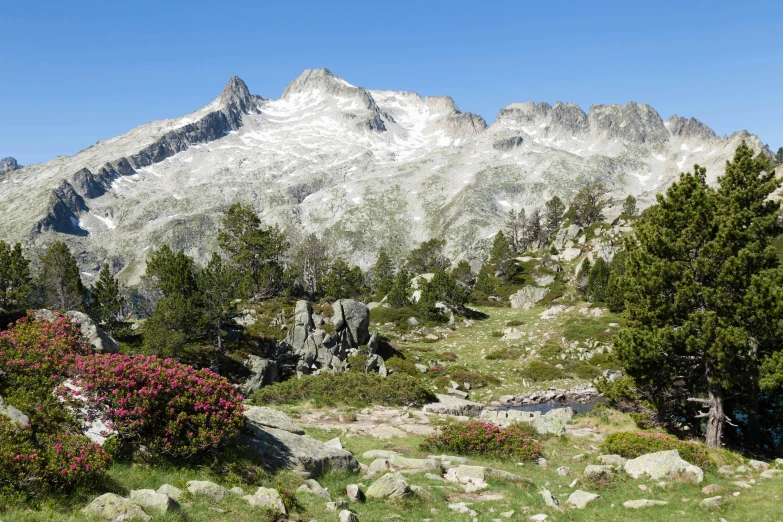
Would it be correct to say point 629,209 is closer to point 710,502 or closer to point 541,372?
point 541,372

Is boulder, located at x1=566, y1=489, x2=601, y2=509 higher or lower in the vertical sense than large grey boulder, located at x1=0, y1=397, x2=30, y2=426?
lower

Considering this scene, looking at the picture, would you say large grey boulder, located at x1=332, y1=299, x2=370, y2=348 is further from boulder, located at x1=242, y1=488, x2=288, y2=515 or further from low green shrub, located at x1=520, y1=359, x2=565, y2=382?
boulder, located at x1=242, y1=488, x2=288, y2=515

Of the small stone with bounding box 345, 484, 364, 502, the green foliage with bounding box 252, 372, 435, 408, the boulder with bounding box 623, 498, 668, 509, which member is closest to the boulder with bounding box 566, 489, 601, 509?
the boulder with bounding box 623, 498, 668, 509

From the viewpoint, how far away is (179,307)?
32.1m

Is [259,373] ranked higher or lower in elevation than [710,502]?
lower

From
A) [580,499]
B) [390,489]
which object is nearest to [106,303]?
[390,489]

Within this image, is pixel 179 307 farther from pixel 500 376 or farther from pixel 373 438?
pixel 500 376

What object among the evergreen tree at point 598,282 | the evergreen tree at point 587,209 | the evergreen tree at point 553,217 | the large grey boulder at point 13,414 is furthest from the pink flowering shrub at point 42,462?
the evergreen tree at point 553,217

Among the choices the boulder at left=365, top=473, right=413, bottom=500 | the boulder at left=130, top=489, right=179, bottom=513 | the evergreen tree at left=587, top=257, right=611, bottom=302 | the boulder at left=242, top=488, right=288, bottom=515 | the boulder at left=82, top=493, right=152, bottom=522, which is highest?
the evergreen tree at left=587, top=257, right=611, bottom=302

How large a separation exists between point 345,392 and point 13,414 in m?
22.4

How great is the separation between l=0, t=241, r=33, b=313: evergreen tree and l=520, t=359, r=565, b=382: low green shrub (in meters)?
43.3

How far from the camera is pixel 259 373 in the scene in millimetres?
34281

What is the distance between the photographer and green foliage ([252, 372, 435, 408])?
30641 mm

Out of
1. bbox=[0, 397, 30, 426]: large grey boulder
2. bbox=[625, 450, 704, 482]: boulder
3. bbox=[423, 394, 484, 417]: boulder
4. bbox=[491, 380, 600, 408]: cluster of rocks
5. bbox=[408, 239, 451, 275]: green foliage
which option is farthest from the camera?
bbox=[408, 239, 451, 275]: green foliage
